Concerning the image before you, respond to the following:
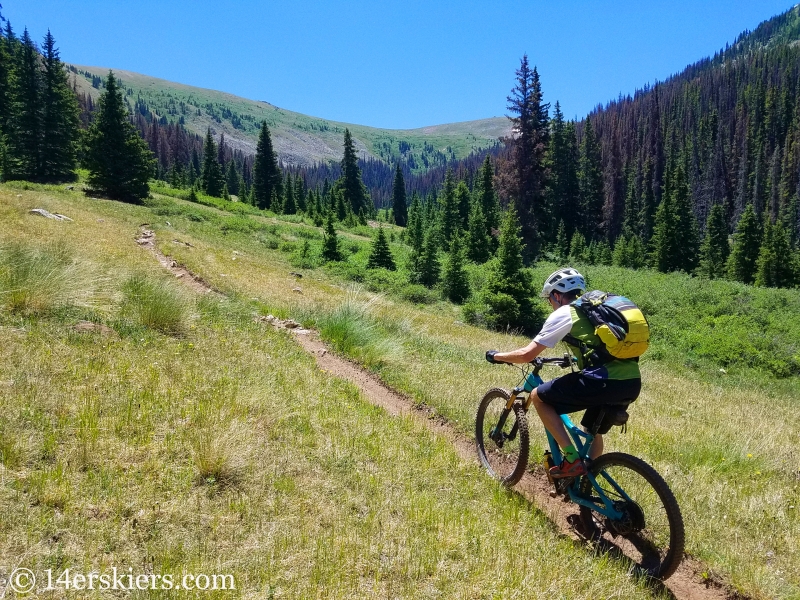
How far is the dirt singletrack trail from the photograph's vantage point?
12.4 ft

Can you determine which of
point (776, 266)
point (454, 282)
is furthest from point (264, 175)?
point (776, 266)

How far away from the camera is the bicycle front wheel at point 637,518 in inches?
141

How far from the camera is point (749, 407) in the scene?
10.8 metres

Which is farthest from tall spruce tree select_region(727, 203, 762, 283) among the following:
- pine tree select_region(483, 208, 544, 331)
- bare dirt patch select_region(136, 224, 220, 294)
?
bare dirt patch select_region(136, 224, 220, 294)

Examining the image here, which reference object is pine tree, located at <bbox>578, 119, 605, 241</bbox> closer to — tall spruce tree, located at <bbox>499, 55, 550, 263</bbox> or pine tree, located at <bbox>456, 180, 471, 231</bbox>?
pine tree, located at <bbox>456, 180, 471, 231</bbox>

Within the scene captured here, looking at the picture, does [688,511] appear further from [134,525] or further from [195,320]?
[195,320]

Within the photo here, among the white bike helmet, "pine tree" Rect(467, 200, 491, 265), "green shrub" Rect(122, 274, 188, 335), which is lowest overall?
"green shrub" Rect(122, 274, 188, 335)

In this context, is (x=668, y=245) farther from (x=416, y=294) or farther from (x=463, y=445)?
(x=463, y=445)

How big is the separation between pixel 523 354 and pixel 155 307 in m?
6.35

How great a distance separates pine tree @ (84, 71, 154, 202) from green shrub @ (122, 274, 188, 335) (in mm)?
32732

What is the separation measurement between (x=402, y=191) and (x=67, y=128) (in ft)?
181

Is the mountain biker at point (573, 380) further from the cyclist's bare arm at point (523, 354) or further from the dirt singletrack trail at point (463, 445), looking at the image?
the dirt singletrack trail at point (463, 445)

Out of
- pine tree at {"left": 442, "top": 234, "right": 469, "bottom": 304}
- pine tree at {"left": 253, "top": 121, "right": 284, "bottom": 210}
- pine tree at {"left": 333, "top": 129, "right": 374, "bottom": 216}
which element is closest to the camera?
pine tree at {"left": 442, "top": 234, "right": 469, "bottom": 304}

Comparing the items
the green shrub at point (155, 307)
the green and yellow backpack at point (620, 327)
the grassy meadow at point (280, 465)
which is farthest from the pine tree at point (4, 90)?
the green and yellow backpack at point (620, 327)
